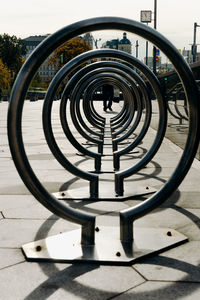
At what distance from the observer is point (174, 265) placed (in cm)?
248

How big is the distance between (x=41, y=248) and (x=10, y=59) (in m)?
79.7

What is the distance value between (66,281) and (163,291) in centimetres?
51

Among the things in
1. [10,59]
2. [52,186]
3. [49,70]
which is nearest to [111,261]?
[52,186]

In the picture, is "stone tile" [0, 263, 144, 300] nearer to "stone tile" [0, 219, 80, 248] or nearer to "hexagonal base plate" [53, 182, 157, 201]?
"stone tile" [0, 219, 80, 248]

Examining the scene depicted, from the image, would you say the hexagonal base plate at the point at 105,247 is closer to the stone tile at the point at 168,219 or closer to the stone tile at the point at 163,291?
the stone tile at the point at 168,219

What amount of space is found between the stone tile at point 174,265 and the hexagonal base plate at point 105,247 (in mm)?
60

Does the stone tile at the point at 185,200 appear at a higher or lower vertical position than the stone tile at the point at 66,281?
higher

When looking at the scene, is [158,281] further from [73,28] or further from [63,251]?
[73,28]

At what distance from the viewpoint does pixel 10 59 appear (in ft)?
259

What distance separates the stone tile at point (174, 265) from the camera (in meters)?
2.33

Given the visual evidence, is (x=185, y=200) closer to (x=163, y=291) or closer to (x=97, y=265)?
(x=97, y=265)

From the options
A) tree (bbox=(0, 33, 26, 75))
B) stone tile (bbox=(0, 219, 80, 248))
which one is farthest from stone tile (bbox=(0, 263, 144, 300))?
tree (bbox=(0, 33, 26, 75))

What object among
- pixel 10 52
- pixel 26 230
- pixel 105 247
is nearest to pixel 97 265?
pixel 105 247

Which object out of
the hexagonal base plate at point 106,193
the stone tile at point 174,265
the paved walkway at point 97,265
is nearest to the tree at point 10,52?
the paved walkway at point 97,265
